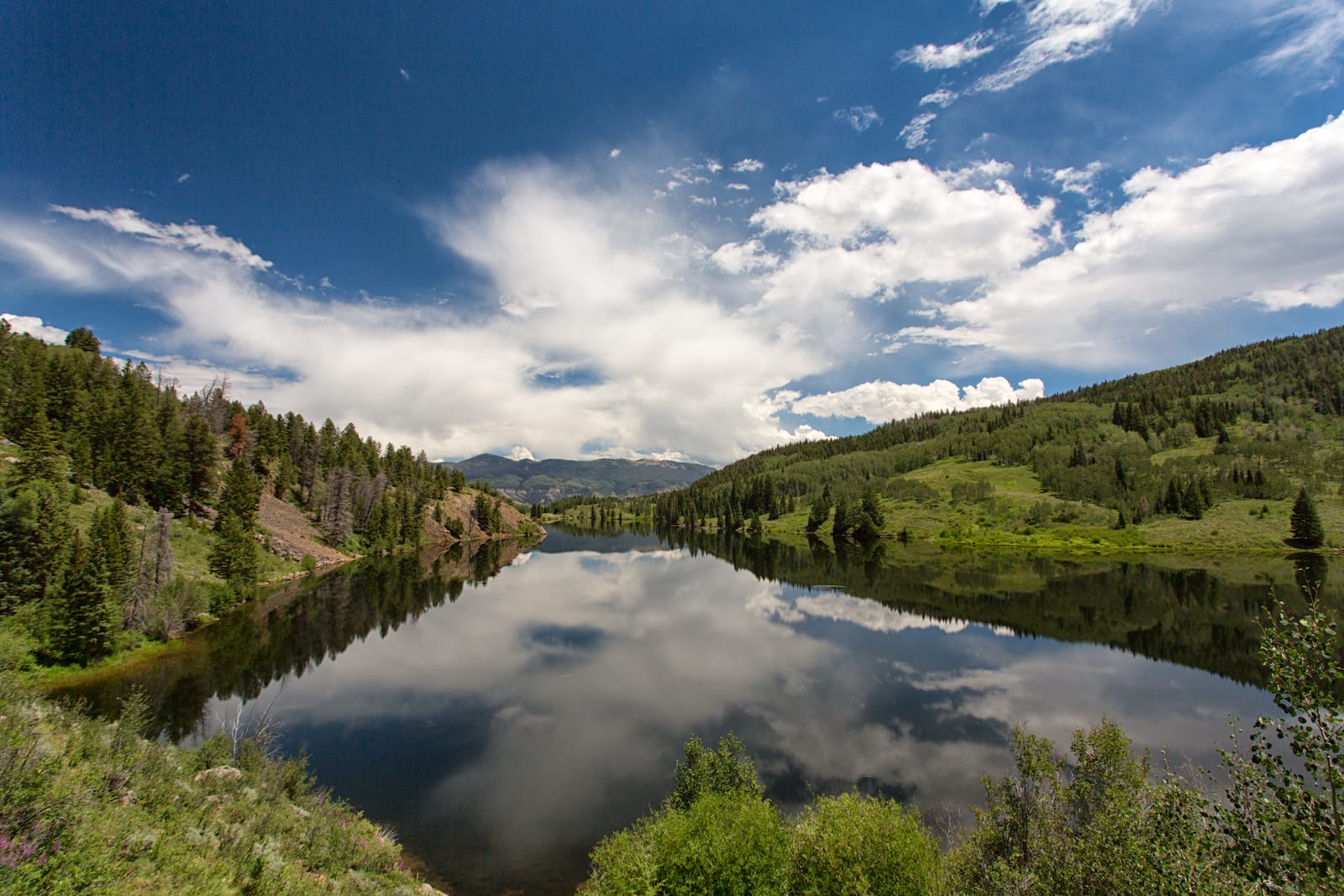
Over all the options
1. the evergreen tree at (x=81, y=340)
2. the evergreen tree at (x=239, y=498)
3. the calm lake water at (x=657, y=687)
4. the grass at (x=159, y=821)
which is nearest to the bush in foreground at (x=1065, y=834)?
the calm lake water at (x=657, y=687)

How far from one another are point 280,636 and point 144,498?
139 ft

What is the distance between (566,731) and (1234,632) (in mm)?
65716

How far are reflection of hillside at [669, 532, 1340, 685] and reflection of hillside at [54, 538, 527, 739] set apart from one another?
61.2 m

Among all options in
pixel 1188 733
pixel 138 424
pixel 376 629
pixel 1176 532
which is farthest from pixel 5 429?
pixel 1176 532

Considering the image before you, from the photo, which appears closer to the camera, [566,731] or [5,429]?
[566,731]

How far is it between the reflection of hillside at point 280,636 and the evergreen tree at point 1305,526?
524 feet

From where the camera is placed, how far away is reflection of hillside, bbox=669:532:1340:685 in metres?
51.1

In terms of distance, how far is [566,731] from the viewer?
110ft

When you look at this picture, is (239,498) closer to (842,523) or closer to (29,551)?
(29,551)

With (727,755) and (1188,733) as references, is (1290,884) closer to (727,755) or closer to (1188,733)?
(727,755)

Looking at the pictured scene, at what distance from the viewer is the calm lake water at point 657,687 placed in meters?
26.0

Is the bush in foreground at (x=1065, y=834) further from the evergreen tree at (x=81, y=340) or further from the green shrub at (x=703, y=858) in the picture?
the evergreen tree at (x=81, y=340)

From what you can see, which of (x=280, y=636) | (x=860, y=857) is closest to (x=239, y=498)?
(x=280, y=636)

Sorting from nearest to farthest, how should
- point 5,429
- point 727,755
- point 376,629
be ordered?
point 727,755 → point 376,629 → point 5,429
